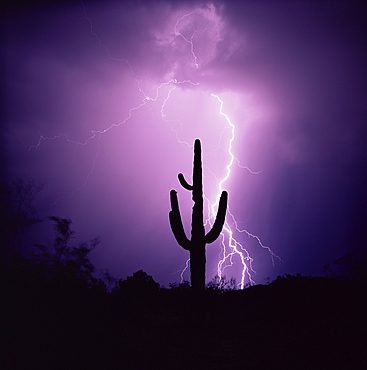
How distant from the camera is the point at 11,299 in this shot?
19.9 ft

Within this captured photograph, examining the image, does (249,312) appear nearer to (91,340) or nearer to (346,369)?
(346,369)

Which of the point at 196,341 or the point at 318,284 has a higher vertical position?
the point at 318,284

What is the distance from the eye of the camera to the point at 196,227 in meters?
7.93

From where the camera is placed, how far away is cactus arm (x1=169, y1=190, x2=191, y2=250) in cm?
790

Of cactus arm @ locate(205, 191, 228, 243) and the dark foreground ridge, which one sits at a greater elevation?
cactus arm @ locate(205, 191, 228, 243)

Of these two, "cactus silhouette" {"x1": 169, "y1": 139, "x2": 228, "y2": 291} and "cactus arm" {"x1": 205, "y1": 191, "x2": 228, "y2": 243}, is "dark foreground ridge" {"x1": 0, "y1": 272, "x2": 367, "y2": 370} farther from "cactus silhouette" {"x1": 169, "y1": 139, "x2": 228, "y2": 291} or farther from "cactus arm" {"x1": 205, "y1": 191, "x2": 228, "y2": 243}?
"cactus arm" {"x1": 205, "y1": 191, "x2": 228, "y2": 243}

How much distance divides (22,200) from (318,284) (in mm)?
11623

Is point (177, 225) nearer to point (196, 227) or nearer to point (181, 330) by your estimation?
point (196, 227)

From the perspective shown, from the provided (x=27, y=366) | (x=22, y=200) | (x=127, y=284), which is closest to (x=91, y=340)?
(x=27, y=366)

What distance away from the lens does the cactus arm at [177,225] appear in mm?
7898

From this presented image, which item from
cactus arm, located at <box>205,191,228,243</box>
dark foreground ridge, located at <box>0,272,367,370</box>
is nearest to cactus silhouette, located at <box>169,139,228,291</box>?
cactus arm, located at <box>205,191,228,243</box>

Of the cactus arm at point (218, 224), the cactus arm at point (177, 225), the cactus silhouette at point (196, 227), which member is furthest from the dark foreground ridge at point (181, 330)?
the cactus arm at point (218, 224)

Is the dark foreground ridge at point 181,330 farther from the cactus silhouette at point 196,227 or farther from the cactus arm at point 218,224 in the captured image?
the cactus arm at point 218,224

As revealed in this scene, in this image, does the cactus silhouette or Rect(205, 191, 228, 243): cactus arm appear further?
Rect(205, 191, 228, 243): cactus arm
